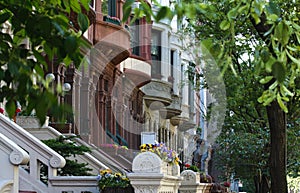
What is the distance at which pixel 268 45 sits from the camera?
6738 mm

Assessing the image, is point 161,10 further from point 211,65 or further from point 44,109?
point 211,65

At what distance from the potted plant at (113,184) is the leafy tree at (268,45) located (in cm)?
298

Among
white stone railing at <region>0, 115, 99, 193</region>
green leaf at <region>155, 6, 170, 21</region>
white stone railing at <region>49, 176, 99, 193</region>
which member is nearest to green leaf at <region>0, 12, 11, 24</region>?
green leaf at <region>155, 6, 170, 21</region>

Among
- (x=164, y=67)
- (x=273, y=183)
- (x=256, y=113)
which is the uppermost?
(x=164, y=67)

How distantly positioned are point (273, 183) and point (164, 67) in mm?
30112

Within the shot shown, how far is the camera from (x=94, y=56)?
28312mm

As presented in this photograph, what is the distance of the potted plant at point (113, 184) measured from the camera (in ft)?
49.6

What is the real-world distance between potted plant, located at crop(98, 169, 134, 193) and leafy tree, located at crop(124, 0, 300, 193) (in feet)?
9.77

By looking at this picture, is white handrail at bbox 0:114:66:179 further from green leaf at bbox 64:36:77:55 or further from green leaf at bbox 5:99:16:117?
green leaf at bbox 64:36:77:55

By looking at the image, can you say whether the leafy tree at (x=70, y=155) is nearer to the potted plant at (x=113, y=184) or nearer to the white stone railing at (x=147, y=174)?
the potted plant at (x=113, y=184)

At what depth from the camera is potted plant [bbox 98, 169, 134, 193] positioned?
15.1 meters

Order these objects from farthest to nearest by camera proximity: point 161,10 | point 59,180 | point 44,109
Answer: point 59,180 → point 161,10 → point 44,109

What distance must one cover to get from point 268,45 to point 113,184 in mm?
8873

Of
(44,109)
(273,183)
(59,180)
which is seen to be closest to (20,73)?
(44,109)
